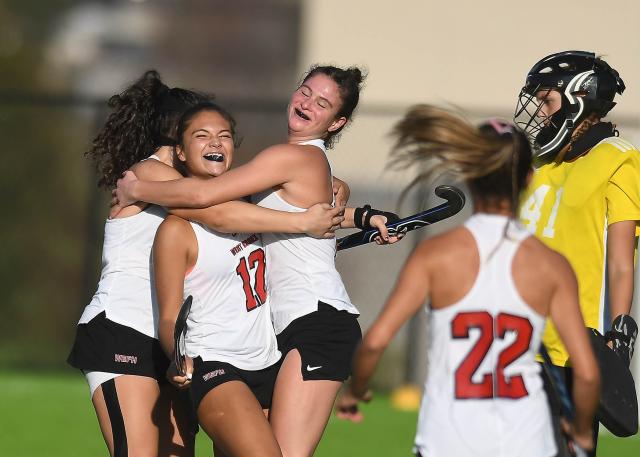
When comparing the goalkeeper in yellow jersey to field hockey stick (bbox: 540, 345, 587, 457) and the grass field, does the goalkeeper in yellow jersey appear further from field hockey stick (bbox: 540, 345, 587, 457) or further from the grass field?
the grass field

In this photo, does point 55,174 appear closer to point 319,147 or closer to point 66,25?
point 66,25

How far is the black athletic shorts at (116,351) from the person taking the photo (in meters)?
5.21

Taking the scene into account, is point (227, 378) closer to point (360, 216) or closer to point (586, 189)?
point (360, 216)

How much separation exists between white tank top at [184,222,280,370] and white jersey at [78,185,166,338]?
366 millimetres

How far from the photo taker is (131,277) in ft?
17.5

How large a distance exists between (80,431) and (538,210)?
494cm

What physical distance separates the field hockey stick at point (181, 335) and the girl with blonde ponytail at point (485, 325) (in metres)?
0.78

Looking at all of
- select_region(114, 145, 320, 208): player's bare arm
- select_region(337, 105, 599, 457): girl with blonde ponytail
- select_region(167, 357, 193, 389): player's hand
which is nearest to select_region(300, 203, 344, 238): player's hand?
select_region(114, 145, 320, 208): player's bare arm

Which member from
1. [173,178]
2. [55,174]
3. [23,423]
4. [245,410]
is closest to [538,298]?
[245,410]

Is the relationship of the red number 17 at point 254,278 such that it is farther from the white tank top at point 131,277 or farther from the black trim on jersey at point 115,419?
the black trim on jersey at point 115,419

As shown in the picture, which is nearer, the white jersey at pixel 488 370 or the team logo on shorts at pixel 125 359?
the white jersey at pixel 488 370

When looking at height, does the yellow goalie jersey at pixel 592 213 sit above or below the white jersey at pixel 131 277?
above

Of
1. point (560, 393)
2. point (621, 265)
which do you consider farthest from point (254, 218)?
point (621, 265)

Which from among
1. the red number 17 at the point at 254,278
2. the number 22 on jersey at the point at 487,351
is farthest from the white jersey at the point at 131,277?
the number 22 on jersey at the point at 487,351
